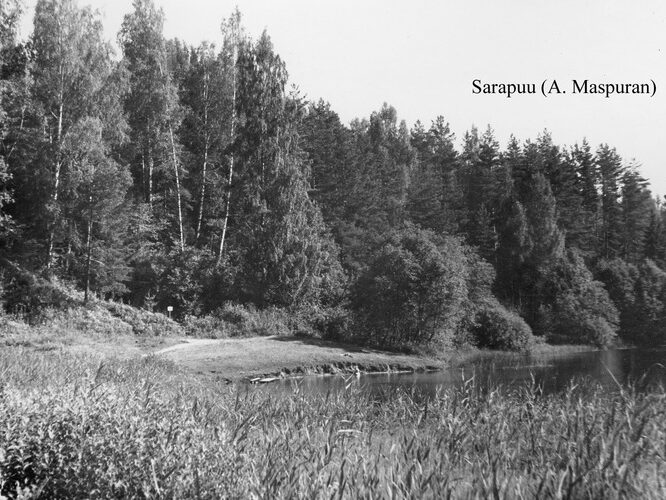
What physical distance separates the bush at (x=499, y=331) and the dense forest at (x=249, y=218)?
0.13 meters

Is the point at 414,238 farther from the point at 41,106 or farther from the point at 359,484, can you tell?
the point at 359,484

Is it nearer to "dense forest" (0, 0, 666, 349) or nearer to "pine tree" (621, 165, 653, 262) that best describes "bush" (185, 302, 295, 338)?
"dense forest" (0, 0, 666, 349)

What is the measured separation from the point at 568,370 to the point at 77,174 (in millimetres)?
24452

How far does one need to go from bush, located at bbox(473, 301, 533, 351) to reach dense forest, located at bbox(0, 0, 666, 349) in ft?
0.41

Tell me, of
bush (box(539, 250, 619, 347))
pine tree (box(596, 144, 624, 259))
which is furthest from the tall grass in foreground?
pine tree (box(596, 144, 624, 259))

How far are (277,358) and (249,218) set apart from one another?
1186cm

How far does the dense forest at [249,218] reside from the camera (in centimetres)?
2994

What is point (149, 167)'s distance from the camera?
39.5 m

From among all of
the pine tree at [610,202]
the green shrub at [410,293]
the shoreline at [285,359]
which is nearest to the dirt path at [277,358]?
the shoreline at [285,359]

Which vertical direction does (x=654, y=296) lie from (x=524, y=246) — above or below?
below

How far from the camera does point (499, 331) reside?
39312mm

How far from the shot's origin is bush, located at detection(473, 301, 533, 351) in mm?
39344

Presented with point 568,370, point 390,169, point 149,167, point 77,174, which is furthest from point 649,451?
point 390,169

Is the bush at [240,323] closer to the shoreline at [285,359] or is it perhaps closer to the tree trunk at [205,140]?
the shoreline at [285,359]
